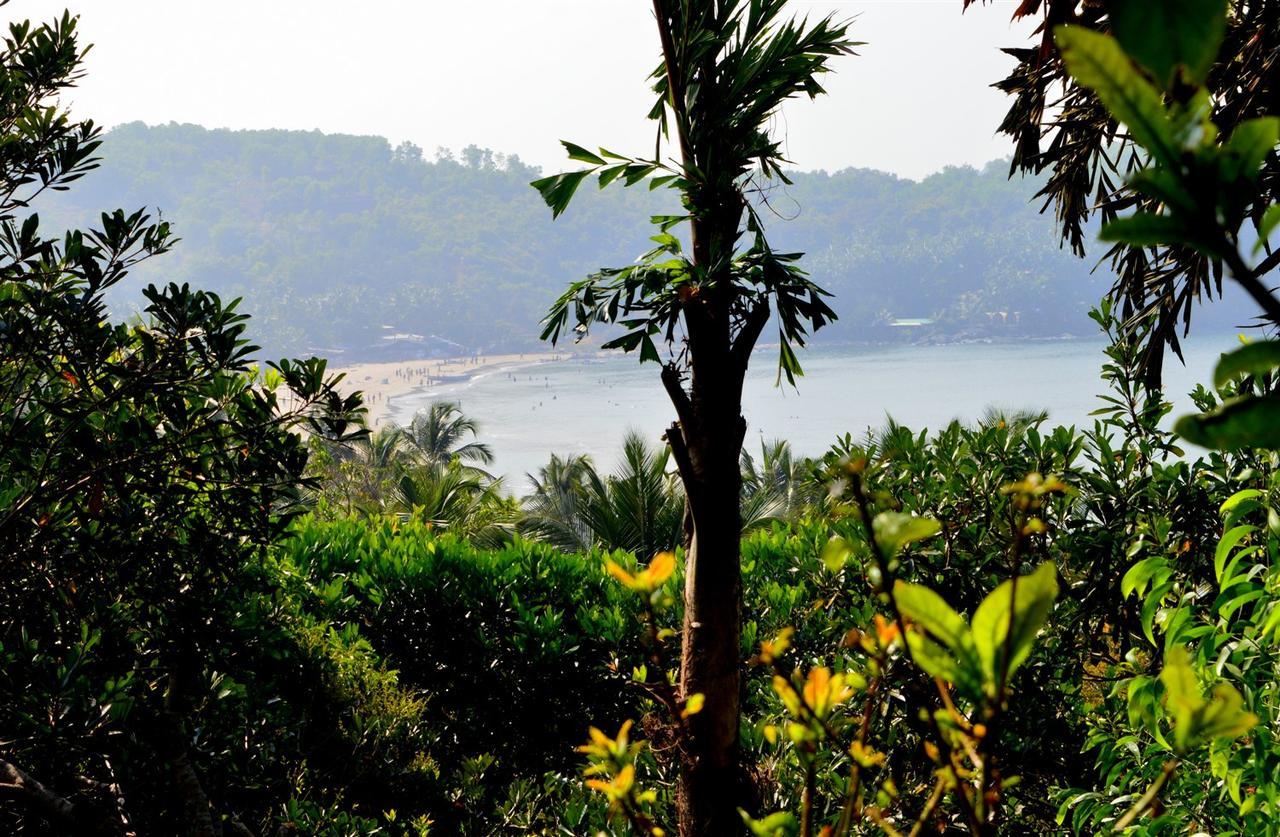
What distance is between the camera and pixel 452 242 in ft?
390

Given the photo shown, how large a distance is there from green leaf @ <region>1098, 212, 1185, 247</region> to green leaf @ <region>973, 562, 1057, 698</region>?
176 millimetres

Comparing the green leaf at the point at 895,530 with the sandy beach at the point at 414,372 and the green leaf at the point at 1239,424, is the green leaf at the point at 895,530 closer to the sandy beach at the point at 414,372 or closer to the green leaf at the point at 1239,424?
the green leaf at the point at 1239,424

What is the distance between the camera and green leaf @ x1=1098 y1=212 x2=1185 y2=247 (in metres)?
0.31

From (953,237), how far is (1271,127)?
429ft

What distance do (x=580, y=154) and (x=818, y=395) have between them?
104819 millimetres

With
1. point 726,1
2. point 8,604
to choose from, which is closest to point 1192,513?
point 726,1

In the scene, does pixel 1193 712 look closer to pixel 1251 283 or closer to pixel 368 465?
pixel 1251 283

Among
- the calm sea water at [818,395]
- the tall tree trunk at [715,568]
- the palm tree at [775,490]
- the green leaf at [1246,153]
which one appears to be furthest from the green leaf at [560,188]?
the calm sea water at [818,395]

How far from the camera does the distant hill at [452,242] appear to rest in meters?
111

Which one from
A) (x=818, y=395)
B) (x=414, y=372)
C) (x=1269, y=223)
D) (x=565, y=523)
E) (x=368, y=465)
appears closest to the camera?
(x=1269, y=223)

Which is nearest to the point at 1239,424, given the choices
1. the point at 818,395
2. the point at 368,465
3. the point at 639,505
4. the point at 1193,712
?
the point at 1193,712

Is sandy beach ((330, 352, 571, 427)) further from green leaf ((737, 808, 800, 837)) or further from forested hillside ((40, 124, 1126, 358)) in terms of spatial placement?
green leaf ((737, 808, 800, 837))

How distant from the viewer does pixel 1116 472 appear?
282 centimetres

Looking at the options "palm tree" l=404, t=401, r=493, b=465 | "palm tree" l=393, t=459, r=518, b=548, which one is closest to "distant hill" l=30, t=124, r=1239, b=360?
"palm tree" l=404, t=401, r=493, b=465
